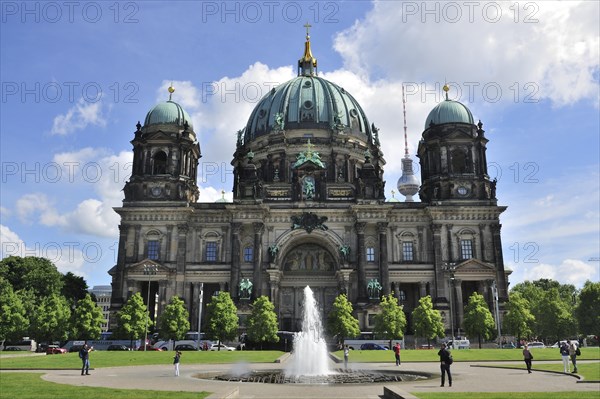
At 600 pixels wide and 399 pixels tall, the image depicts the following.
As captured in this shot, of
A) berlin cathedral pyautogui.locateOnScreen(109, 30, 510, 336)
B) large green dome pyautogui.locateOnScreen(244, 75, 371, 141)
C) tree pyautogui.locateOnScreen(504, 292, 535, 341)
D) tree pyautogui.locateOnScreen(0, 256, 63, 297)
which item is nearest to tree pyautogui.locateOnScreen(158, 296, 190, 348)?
berlin cathedral pyautogui.locateOnScreen(109, 30, 510, 336)

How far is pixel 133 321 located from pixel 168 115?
29.9m

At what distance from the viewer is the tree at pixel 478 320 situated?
6091 centimetres

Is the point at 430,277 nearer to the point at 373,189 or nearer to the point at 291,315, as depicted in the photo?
the point at 373,189

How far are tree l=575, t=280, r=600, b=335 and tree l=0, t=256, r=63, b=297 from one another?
84.0 meters

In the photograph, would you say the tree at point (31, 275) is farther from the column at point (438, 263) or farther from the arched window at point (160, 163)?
the column at point (438, 263)

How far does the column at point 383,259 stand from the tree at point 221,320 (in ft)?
62.6

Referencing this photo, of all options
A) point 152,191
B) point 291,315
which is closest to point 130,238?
point 152,191

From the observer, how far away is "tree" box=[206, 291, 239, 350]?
60.3 meters

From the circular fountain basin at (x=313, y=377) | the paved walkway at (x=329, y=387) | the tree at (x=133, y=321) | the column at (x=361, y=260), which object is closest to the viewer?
the paved walkway at (x=329, y=387)

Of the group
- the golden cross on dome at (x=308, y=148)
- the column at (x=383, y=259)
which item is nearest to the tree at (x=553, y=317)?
the column at (x=383, y=259)

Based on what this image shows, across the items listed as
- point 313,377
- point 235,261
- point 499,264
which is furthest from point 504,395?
point 499,264

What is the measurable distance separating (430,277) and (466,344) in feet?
33.6

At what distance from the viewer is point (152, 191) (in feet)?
238

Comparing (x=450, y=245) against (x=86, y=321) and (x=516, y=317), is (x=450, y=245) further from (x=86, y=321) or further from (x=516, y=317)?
(x=86, y=321)
